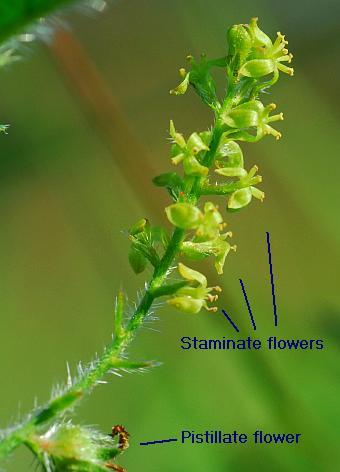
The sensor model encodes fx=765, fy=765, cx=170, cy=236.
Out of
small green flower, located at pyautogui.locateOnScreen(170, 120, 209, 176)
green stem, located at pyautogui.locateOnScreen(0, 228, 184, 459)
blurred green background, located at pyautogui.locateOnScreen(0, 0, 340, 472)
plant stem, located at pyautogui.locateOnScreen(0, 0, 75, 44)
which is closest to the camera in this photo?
plant stem, located at pyautogui.locateOnScreen(0, 0, 75, 44)

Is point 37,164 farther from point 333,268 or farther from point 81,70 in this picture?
point 333,268

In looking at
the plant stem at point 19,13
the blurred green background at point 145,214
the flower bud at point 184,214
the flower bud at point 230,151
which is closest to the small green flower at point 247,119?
the flower bud at point 230,151

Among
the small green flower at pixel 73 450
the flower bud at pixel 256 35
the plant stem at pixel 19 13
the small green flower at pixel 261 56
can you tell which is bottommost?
the small green flower at pixel 73 450

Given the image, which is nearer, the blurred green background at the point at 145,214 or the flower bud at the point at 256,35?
the flower bud at the point at 256,35

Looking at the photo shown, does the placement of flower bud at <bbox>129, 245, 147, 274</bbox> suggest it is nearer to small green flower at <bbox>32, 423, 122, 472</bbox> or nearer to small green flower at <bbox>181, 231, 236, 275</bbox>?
small green flower at <bbox>181, 231, 236, 275</bbox>

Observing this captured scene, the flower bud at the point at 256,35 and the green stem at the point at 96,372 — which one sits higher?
the flower bud at the point at 256,35

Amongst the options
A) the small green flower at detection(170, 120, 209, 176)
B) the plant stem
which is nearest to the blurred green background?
the small green flower at detection(170, 120, 209, 176)

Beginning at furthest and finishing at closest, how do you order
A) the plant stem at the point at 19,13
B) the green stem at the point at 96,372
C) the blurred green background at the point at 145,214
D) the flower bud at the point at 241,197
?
the blurred green background at the point at 145,214 < the flower bud at the point at 241,197 < the green stem at the point at 96,372 < the plant stem at the point at 19,13

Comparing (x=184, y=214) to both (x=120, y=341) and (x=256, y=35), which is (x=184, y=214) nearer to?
(x=120, y=341)

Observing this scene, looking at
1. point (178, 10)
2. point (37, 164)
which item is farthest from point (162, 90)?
point (37, 164)

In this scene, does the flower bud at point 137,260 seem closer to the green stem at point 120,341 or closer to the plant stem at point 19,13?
the green stem at point 120,341
